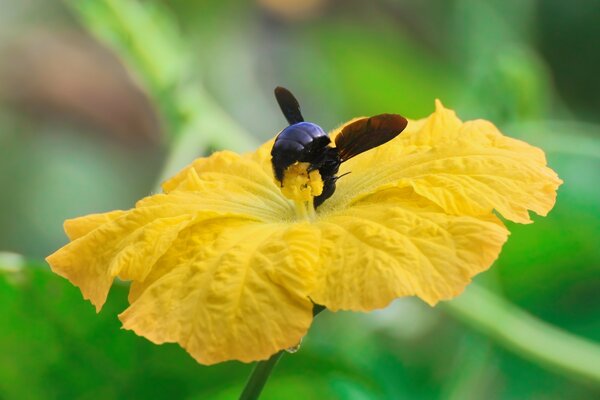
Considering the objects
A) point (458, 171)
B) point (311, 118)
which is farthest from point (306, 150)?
point (311, 118)

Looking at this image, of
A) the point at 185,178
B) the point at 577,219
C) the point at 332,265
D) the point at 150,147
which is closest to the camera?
the point at 332,265

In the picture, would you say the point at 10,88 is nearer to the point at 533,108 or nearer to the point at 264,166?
the point at 533,108

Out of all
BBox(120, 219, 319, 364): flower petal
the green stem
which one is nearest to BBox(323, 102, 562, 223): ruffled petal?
BBox(120, 219, 319, 364): flower petal

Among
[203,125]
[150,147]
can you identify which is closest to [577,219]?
[203,125]

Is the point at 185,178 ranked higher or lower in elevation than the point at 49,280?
higher

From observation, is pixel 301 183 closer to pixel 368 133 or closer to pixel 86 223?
pixel 368 133

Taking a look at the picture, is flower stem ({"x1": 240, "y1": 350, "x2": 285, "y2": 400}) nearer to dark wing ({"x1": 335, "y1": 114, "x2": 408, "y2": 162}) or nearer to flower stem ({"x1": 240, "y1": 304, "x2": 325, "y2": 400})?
flower stem ({"x1": 240, "y1": 304, "x2": 325, "y2": 400})
